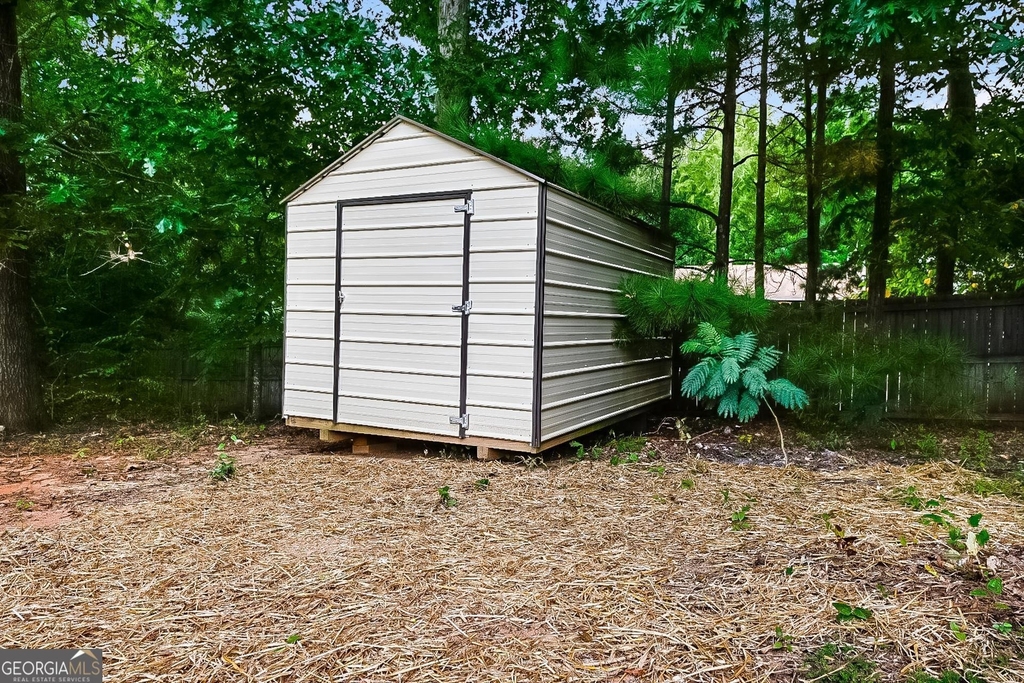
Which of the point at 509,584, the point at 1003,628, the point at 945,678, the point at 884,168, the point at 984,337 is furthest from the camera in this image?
the point at 984,337

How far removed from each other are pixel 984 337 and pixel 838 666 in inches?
253

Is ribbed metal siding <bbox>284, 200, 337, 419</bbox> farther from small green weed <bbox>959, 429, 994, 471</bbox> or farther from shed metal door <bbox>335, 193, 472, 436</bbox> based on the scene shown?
small green weed <bbox>959, 429, 994, 471</bbox>

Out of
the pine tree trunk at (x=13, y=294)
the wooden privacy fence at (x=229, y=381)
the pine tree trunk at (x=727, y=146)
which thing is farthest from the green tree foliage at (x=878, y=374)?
the pine tree trunk at (x=13, y=294)

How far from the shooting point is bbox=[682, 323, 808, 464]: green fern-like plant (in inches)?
228

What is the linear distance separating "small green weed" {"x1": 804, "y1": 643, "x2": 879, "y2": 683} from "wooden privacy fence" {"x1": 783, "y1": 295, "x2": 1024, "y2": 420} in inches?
206

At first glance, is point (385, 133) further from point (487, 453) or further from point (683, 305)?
point (683, 305)

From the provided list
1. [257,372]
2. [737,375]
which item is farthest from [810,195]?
[257,372]

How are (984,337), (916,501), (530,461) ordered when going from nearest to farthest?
(916,501) → (530,461) → (984,337)

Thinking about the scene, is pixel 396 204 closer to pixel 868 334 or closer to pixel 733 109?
pixel 733 109

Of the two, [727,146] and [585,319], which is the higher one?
[727,146]

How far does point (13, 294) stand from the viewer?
20.8 ft

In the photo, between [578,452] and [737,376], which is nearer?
[578,452]

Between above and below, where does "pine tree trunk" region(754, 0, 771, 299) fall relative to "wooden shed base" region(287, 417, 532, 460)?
above
